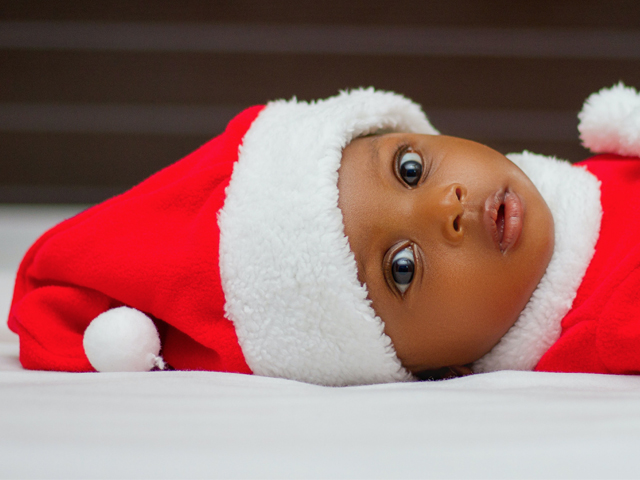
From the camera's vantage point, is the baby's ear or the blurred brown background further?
the blurred brown background

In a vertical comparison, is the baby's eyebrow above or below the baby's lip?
above

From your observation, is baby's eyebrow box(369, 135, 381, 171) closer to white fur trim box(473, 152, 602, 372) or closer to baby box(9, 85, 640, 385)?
baby box(9, 85, 640, 385)

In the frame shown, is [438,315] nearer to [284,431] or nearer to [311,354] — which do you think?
[311,354]

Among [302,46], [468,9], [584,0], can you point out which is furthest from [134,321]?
[584,0]

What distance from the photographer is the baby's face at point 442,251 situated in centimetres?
75

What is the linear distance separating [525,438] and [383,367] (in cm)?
30

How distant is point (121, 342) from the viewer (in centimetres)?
76

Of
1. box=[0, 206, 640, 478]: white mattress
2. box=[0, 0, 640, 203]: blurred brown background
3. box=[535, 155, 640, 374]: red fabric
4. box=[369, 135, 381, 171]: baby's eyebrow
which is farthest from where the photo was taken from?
box=[0, 0, 640, 203]: blurred brown background

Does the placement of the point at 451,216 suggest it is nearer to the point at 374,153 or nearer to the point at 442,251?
the point at 442,251

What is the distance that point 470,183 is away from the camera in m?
0.78

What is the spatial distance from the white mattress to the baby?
11cm

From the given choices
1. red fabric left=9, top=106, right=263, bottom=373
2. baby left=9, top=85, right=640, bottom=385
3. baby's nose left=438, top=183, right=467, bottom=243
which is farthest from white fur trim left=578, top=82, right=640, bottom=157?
red fabric left=9, top=106, right=263, bottom=373

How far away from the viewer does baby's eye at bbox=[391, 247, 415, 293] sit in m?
0.74

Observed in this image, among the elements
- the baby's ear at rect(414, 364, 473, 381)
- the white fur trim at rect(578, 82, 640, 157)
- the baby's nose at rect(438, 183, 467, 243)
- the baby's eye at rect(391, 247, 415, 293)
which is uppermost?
the white fur trim at rect(578, 82, 640, 157)
